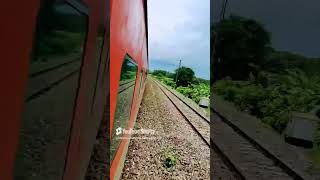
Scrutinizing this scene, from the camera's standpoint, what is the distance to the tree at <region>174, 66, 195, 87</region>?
38875mm

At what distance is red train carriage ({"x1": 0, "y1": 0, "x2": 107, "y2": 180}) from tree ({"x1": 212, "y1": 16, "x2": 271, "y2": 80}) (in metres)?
29.5

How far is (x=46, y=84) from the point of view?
1095 millimetres

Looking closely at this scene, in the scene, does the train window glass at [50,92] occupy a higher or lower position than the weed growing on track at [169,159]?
higher

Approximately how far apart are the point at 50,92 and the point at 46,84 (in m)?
0.05

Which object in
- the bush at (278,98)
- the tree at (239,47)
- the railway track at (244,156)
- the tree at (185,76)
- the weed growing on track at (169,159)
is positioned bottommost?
the railway track at (244,156)

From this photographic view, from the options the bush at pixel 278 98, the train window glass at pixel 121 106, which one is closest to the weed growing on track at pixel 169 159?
the train window glass at pixel 121 106

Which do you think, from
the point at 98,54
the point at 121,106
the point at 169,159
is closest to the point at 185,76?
the point at 169,159

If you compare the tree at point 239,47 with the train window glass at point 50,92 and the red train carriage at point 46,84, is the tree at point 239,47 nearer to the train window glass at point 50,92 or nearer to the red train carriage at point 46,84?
the red train carriage at point 46,84

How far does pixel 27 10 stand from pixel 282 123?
47.6ft

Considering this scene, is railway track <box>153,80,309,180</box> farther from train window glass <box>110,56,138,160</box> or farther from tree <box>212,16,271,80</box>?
tree <box>212,16,271,80</box>

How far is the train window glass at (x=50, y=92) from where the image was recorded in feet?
3.22

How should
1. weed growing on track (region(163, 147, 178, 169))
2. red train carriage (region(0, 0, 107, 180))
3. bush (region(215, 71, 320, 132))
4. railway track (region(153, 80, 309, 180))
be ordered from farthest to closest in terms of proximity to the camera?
bush (region(215, 71, 320, 132)) < railway track (region(153, 80, 309, 180)) < weed growing on track (region(163, 147, 178, 169)) < red train carriage (region(0, 0, 107, 180))

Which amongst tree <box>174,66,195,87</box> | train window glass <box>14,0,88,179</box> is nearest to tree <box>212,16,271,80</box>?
tree <box>174,66,195,87</box>

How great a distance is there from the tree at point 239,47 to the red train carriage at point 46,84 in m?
29.5
